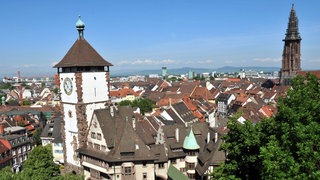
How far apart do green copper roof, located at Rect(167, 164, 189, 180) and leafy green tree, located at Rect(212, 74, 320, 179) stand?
19.0m

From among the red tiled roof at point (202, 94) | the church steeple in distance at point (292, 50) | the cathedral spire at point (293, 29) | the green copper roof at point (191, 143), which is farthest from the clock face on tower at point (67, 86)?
the cathedral spire at point (293, 29)

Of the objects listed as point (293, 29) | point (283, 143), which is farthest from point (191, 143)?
point (293, 29)

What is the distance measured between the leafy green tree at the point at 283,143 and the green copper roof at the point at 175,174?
19010 millimetres

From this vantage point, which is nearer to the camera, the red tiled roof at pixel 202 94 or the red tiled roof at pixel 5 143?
the red tiled roof at pixel 5 143

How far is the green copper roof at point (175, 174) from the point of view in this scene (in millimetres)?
44438

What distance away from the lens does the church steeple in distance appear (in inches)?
5714

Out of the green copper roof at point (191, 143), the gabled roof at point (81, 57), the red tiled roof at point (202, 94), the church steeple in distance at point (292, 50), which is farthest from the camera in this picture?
the church steeple in distance at point (292, 50)

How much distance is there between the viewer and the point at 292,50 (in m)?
146

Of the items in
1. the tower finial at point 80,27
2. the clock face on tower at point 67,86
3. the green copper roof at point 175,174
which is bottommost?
the green copper roof at point 175,174

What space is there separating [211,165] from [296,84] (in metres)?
20.6

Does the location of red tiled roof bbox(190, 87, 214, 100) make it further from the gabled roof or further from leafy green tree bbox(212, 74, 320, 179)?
leafy green tree bbox(212, 74, 320, 179)

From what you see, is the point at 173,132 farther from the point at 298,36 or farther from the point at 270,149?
the point at 298,36

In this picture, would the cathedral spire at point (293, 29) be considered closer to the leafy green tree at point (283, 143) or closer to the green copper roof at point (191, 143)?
the green copper roof at point (191, 143)

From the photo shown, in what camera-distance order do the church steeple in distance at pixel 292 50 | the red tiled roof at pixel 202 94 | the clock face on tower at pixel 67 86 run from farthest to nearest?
the church steeple in distance at pixel 292 50, the red tiled roof at pixel 202 94, the clock face on tower at pixel 67 86
